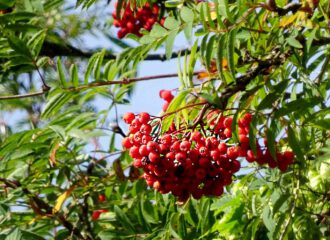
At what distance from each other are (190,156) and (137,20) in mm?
1872

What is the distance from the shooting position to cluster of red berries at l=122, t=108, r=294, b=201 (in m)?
1.92

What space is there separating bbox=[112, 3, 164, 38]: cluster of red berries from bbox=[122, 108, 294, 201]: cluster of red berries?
167cm

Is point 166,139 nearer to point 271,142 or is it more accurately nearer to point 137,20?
point 271,142

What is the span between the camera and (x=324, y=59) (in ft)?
7.64

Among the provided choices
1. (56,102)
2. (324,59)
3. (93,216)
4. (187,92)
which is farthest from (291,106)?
(93,216)

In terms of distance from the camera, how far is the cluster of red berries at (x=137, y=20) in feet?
12.0

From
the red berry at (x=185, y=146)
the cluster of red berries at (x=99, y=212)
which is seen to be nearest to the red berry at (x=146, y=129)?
the red berry at (x=185, y=146)

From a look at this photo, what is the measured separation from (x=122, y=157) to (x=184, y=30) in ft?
2.39

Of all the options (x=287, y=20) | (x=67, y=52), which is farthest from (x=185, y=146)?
(x=67, y=52)

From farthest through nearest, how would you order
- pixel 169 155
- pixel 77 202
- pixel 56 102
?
pixel 77 202 → pixel 56 102 → pixel 169 155

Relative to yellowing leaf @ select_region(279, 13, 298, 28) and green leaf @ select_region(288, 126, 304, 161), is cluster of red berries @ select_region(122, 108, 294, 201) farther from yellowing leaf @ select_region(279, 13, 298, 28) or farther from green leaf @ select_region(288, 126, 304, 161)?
yellowing leaf @ select_region(279, 13, 298, 28)

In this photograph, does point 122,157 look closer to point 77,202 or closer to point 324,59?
point 77,202

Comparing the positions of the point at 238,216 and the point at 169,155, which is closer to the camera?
the point at 169,155

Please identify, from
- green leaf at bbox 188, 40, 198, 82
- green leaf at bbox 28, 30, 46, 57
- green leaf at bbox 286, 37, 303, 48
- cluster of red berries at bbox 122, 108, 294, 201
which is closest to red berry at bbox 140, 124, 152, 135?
cluster of red berries at bbox 122, 108, 294, 201
